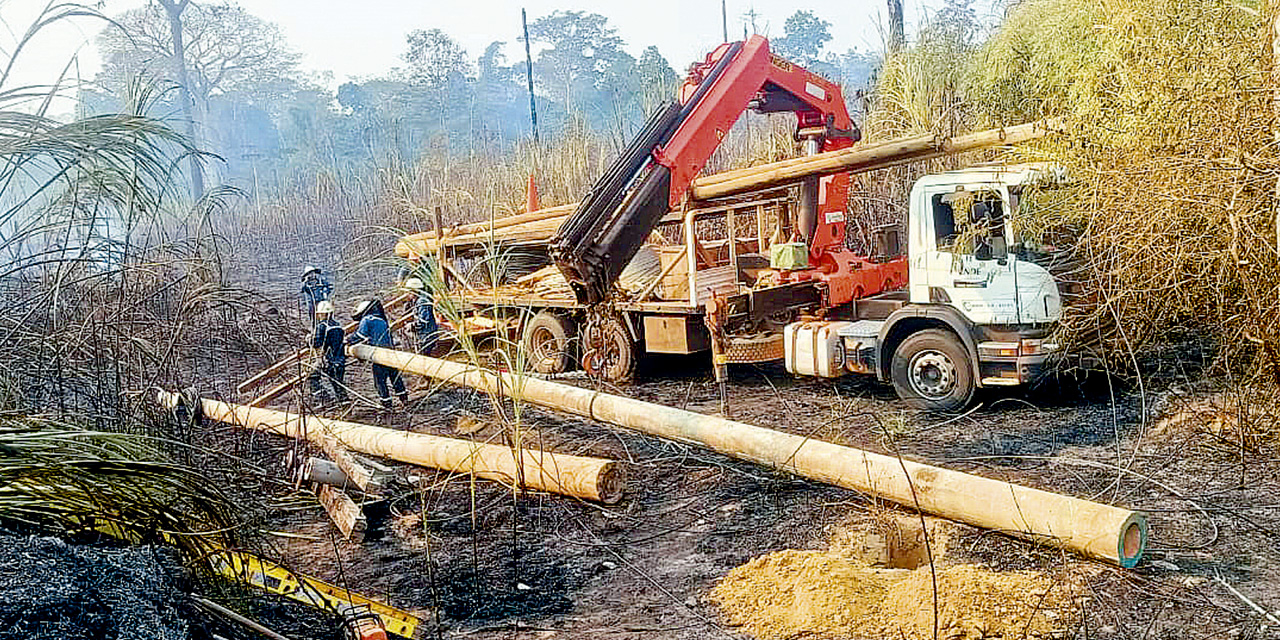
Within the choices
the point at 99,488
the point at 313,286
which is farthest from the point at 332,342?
the point at 99,488

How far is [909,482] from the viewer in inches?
183

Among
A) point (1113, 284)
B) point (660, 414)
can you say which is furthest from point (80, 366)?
point (1113, 284)

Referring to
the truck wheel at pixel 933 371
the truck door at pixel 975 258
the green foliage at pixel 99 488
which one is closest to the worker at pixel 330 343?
the truck wheel at pixel 933 371

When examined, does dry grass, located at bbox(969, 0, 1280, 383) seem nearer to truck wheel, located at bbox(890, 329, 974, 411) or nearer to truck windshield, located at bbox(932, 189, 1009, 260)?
truck windshield, located at bbox(932, 189, 1009, 260)

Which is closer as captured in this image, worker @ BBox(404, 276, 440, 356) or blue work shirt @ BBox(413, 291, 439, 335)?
worker @ BBox(404, 276, 440, 356)

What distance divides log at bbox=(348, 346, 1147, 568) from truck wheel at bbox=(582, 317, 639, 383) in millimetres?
2308

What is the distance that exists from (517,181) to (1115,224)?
10.6m

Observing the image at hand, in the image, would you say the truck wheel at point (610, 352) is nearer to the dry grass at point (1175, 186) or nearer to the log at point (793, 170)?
the log at point (793, 170)

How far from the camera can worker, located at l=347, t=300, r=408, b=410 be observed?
9.37 meters

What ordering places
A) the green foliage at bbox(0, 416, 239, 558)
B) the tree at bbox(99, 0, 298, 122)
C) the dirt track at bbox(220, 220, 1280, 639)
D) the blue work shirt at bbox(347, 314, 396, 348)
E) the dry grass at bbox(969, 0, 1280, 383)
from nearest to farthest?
the green foliage at bbox(0, 416, 239, 558)
the dirt track at bbox(220, 220, 1280, 639)
the dry grass at bbox(969, 0, 1280, 383)
the blue work shirt at bbox(347, 314, 396, 348)
the tree at bbox(99, 0, 298, 122)

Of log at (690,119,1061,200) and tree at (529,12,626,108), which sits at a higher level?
tree at (529,12,626,108)

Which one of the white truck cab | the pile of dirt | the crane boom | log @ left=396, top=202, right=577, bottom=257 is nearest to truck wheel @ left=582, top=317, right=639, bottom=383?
the crane boom

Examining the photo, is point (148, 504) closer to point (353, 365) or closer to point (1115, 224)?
point (1115, 224)

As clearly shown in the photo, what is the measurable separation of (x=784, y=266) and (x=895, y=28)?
629 cm
